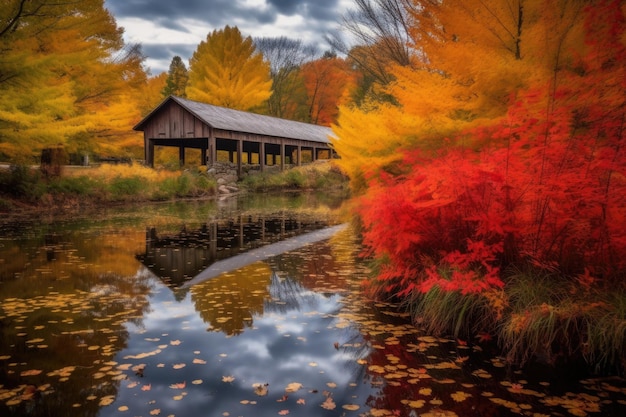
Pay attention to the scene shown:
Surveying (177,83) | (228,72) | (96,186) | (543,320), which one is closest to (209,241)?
(543,320)

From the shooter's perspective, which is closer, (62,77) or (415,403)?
(415,403)

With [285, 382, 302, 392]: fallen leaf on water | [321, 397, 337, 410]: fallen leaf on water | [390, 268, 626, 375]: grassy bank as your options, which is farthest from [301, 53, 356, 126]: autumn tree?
[321, 397, 337, 410]: fallen leaf on water

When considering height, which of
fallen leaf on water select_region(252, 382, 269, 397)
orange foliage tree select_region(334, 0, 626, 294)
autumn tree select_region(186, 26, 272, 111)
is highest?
autumn tree select_region(186, 26, 272, 111)

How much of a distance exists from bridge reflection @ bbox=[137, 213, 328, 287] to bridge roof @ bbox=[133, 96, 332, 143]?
7.84 m

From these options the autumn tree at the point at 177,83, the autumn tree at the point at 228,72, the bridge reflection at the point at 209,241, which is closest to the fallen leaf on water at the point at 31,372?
the bridge reflection at the point at 209,241

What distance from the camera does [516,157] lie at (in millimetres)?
Result: 4797

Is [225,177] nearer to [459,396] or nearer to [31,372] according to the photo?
[31,372]

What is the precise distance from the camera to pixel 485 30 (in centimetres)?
658

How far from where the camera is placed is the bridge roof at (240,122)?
25500 millimetres

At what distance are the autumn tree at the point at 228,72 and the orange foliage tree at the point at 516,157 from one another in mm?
31087

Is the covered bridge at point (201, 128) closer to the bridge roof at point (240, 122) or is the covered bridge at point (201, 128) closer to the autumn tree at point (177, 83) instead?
the bridge roof at point (240, 122)

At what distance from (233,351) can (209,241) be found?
648cm

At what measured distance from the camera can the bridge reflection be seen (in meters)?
8.24

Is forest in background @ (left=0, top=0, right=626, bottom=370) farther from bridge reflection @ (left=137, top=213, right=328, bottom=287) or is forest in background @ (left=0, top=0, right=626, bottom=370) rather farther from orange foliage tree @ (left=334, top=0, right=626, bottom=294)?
bridge reflection @ (left=137, top=213, right=328, bottom=287)
